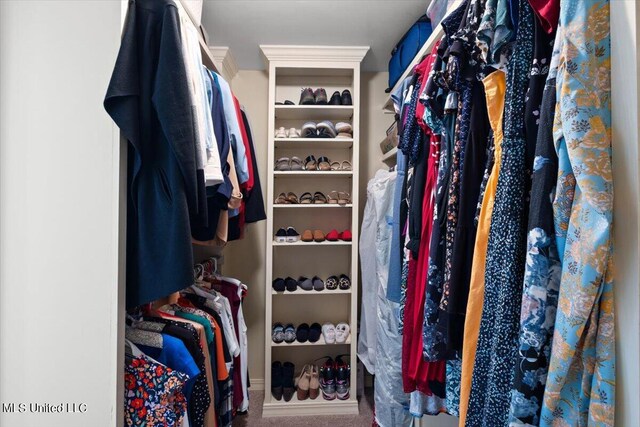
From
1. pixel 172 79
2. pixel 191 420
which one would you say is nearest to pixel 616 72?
pixel 172 79

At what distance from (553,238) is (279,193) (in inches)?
66.4

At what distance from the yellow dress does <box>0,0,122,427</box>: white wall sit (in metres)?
0.83

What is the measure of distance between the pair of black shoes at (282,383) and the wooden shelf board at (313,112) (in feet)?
5.32

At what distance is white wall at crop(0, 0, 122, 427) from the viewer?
73cm

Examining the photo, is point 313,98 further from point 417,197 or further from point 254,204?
point 417,197

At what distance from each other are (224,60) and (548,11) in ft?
5.61

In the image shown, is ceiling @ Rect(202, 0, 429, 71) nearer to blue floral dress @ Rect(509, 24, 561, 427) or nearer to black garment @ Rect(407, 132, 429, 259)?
black garment @ Rect(407, 132, 429, 259)

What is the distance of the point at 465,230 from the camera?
0.71m

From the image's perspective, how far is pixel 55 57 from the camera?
2.42ft

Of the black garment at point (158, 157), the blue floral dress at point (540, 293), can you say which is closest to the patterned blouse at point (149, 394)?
the black garment at point (158, 157)

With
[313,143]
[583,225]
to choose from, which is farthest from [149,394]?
[313,143]

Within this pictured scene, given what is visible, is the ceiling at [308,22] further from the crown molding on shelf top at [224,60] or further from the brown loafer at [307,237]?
the brown loafer at [307,237]

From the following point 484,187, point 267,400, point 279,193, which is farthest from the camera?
point 279,193

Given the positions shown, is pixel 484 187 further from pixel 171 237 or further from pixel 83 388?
pixel 83 388
